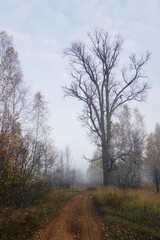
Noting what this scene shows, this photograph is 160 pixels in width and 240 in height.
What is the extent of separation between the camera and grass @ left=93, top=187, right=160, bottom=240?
27.5ft

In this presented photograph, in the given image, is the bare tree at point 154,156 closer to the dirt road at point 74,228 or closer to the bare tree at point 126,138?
the bare tree at point 126,138

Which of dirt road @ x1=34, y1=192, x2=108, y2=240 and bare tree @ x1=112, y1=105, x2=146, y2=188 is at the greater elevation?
bare tree @ x1=112, y1=105, x2=146, y2=188

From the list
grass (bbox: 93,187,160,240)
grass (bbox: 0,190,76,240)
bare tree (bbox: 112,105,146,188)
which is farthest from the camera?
bare tree (bbox: 112,105,146,188)

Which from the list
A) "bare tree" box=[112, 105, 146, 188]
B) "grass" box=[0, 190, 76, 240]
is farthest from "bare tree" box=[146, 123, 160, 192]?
"grass" box=[0, 190, 76, 240]

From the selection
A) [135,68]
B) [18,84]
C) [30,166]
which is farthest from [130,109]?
[30,166]

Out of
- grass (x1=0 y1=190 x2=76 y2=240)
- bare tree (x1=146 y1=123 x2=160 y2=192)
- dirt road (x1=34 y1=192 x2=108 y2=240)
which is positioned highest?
bare tree (x1=146 y1=123 x2=160 y2=192)

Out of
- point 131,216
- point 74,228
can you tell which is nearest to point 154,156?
point 131,216

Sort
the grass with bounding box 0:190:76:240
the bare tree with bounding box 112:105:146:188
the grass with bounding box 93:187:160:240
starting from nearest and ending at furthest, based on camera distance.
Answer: the grass with bounding box 0:190:76:240, the grass with bounding box 93:187:160:240, the bare tree with bounding box 112:105:146:188

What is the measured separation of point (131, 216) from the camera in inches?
412

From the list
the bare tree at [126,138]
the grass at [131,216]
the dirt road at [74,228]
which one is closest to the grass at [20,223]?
the dirt road at [74,228]

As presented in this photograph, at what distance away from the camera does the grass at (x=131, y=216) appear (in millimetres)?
8391

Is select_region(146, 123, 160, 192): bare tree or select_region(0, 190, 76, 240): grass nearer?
select_region(0, 190, 76, 240): grass

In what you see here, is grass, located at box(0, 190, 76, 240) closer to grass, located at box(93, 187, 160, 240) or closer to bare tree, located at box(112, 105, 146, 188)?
grass, located at box(93, 187, 160, 240)

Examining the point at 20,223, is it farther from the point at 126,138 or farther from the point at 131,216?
the point at 126,138
